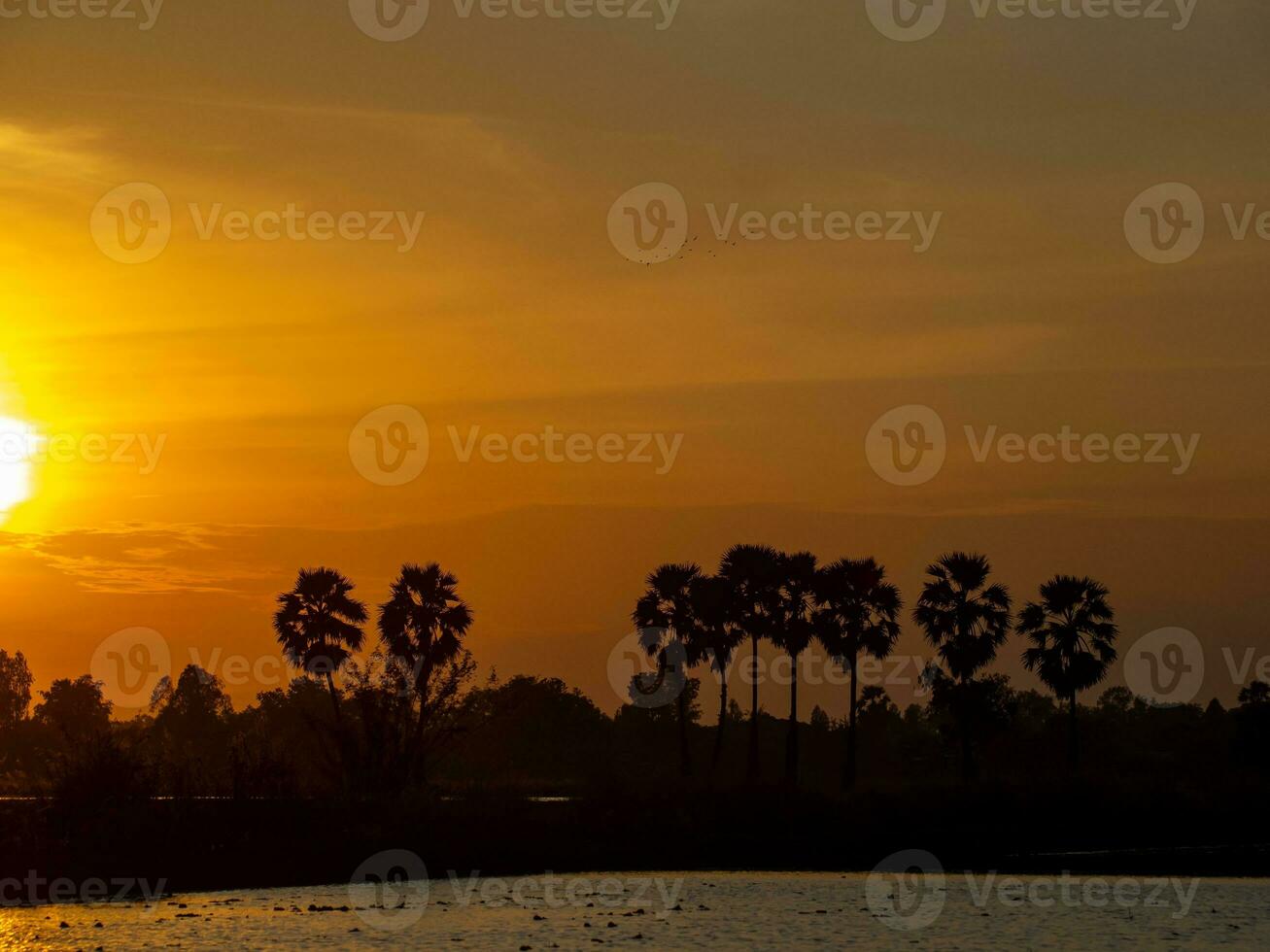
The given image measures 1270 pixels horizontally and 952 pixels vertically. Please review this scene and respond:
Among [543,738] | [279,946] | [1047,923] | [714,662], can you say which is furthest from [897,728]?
[279,946]

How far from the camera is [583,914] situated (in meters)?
56.1

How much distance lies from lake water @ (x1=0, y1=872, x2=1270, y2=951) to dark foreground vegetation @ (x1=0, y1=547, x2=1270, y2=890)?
5125 mm

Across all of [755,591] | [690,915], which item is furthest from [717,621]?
[690,915]

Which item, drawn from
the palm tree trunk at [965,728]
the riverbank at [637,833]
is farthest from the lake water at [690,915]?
the palm tree trunk at [965,728]

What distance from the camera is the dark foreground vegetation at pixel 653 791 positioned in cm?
6425

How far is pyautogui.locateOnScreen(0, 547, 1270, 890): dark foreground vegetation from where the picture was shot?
211ft

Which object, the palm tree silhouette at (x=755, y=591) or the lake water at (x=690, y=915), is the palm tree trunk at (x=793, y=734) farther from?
the lake water at (x=690, y=915)

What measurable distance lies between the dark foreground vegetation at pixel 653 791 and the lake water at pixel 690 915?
5125mm

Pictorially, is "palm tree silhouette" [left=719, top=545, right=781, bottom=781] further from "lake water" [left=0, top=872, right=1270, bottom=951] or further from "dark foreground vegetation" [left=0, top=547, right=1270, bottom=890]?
"lake water" [left=0, top=872, right=1270, bottom=951]

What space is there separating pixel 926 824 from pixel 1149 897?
2195 cm

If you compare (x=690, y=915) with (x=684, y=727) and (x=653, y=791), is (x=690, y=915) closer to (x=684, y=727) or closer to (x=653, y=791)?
(x=653, y=791)

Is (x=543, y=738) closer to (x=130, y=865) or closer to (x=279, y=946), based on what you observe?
(x=130, y=865)

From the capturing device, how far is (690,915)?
55.2 m

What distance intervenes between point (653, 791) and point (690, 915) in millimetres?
21928
